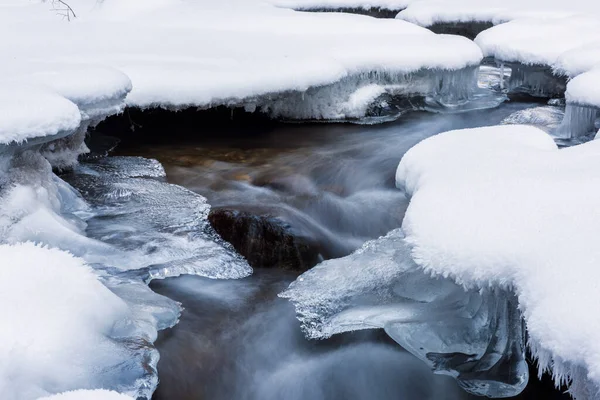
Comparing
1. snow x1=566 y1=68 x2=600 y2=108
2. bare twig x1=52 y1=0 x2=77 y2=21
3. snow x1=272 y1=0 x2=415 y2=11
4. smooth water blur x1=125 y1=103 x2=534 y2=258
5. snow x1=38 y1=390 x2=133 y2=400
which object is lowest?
smooth water blur x1=125 y1=103 x2=534 y2=258

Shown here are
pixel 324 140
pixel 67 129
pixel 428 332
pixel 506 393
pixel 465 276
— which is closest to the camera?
pixel 465 276

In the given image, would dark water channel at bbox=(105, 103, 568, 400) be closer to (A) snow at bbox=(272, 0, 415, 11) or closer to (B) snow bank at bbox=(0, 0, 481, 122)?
(B) snow bank at bbox=(0, 0, 481, 122)

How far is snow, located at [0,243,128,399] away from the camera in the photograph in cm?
186

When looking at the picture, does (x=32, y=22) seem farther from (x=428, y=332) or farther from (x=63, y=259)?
(x=428, y=332)

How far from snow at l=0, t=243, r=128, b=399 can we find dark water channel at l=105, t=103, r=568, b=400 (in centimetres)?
44

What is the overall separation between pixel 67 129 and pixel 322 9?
6.68 metres

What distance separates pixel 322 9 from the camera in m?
9.55

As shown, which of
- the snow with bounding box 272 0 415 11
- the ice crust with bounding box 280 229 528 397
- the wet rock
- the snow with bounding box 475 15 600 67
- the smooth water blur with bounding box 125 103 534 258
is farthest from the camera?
the snow with bounding box 272 0 415 11

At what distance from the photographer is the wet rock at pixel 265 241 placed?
363cm

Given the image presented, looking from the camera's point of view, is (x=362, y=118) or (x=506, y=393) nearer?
(x=506, y=393)

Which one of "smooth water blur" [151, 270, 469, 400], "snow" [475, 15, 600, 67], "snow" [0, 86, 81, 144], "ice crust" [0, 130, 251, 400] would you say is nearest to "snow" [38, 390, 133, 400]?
"ice crust" [0, 130, 251, 400]

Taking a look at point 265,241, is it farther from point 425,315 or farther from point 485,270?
point 485,270

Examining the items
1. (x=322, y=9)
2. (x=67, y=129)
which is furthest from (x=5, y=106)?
(x=322, y=9)

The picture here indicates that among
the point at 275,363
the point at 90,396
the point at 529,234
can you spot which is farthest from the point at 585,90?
the point at 90,396
